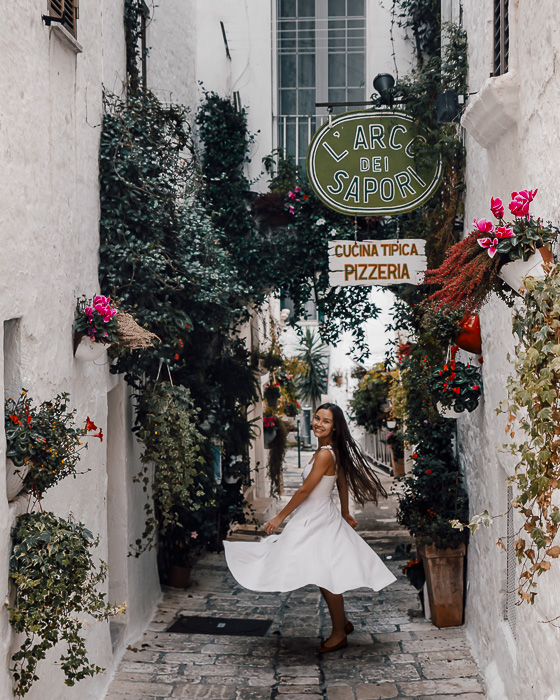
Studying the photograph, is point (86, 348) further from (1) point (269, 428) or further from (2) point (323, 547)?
(1) point (269, 428)

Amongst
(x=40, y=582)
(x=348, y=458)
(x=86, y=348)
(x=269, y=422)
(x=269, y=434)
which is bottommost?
(x=269, y=434)

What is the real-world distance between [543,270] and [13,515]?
2758 millimetres

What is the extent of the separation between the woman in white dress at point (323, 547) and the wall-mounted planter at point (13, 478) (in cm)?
259

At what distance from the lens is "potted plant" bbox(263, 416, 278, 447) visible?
13.7 meters

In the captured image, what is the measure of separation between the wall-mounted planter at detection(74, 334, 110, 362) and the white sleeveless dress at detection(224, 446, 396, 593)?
2.13m

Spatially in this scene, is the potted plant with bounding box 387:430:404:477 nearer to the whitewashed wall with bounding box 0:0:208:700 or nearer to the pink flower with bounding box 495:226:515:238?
the whitewashed wall with bounding box 0:0:208:700

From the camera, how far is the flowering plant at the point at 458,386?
20.4 ft

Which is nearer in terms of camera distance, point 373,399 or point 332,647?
point 332,647

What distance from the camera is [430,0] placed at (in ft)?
29.1

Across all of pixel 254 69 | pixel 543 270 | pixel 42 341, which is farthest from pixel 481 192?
pixel 254 69

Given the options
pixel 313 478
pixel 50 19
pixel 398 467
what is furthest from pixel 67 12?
pixel 398 467

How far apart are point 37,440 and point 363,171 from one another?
171 inches

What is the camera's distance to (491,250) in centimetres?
348

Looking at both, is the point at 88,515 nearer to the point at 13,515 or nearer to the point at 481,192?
the point at 13,515
